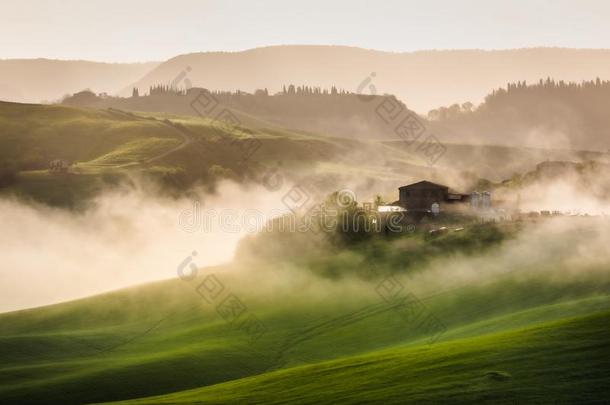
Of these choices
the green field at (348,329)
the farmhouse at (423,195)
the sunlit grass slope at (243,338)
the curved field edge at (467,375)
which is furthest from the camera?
the farmhouse at (423,195)

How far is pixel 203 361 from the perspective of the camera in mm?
72562

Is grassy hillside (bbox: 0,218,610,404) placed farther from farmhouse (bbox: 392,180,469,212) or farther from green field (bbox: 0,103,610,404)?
farmhouse (bbox: 392,180,469,212)

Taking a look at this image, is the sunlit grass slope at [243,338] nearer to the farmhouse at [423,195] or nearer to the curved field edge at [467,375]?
the curved field edge at [467,375]

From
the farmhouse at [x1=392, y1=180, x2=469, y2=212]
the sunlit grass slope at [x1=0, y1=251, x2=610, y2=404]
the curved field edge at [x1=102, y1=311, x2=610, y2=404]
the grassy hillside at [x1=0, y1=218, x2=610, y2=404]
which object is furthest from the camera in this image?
the farmhouse at [x1=392, y1=180, x2=469, y2=212]

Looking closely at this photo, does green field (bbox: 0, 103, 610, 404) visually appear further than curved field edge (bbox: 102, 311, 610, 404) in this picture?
Yes

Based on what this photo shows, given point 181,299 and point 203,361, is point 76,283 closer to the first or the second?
point 181,299

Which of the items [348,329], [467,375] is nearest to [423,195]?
[348,329]

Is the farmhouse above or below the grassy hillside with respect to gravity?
above

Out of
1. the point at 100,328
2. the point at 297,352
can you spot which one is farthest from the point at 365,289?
the point at 100,328

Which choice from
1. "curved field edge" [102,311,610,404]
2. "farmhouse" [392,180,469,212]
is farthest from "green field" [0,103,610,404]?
"farmhouse" [392,180,469,212]

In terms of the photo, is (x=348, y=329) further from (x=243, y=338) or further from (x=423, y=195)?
(x=423, y=195)

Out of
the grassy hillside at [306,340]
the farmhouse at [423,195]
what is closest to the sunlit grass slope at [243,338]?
the grassy hillside at [306,340]

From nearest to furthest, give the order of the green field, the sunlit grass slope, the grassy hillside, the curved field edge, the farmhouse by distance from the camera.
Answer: the curved field edge
the green field
the grassy hillside
the sunlit grass slope
the farmhouse

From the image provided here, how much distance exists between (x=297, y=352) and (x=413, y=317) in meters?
12.4
